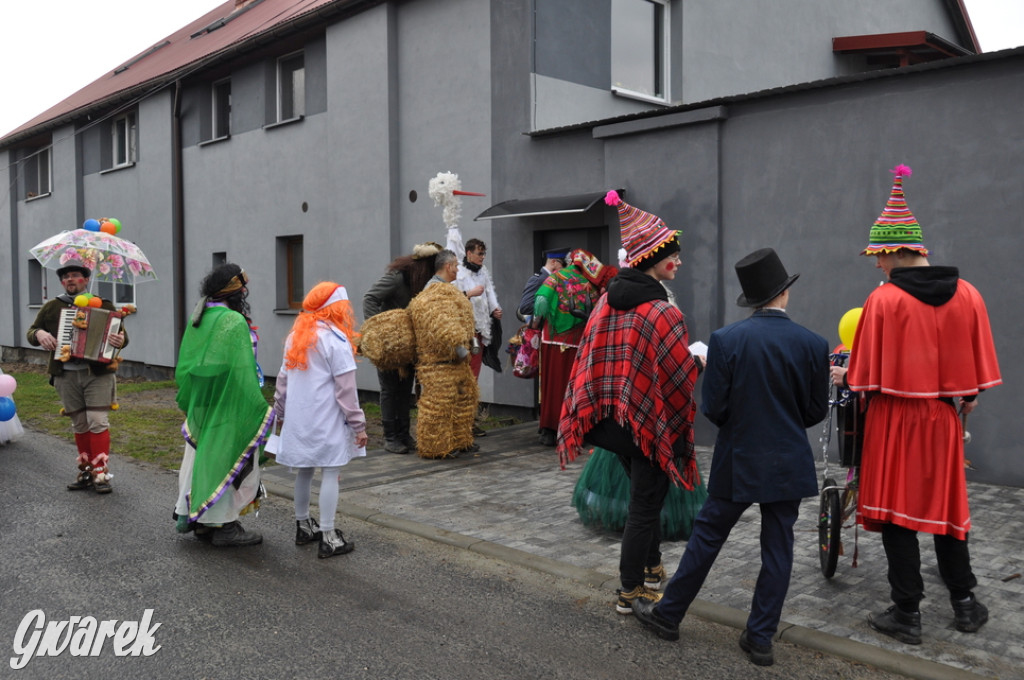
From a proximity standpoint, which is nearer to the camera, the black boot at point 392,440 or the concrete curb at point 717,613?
the concrete curb at point 717,613

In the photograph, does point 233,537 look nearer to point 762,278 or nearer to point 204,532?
point 204,532

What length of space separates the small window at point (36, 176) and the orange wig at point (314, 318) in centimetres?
2281

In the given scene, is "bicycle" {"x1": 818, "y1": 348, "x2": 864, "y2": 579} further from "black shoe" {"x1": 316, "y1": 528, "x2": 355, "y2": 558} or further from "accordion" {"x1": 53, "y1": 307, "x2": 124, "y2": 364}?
"accordion" {"x1": 53, "y1": 307, "x2": 124, "y2": 364}

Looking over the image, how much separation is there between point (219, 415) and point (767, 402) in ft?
11.8

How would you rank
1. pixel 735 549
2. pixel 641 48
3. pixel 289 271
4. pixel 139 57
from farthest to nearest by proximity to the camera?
pixel 139 57 → pixel 289 271 → pixel 641 48 → pixel 735 549

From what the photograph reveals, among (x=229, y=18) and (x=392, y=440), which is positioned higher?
(x=229, y=18)

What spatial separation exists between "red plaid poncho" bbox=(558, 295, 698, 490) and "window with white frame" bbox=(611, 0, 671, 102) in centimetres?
834

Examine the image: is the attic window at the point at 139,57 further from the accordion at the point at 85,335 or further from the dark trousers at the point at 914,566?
the dark trousers at the point at 914,566

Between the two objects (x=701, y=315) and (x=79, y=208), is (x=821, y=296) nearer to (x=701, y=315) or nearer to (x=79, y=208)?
(x=701, y=315)

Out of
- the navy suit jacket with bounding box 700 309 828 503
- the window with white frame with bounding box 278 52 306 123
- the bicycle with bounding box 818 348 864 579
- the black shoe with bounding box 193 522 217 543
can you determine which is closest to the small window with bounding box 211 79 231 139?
the window with white frame with bounding box 278 52 306 123

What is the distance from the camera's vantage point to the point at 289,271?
1576 cm

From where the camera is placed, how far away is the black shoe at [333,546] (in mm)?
5527

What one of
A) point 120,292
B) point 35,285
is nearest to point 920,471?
point 120,292

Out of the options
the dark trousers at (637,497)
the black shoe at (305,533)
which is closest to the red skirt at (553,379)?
the black shoe at (305,533)
